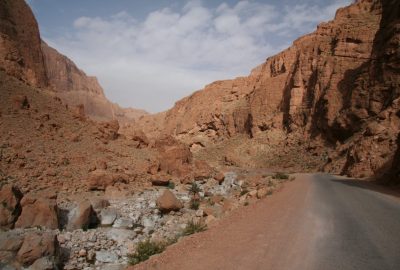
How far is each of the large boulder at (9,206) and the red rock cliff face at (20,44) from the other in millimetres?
16401

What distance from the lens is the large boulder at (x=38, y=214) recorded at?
10633mm

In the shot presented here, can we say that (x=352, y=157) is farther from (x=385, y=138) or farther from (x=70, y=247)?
(x=70, y=247)

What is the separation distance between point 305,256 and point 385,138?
18839 millimetres

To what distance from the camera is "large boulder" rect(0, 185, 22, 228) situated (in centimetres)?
1012

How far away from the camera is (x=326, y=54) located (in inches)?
1966

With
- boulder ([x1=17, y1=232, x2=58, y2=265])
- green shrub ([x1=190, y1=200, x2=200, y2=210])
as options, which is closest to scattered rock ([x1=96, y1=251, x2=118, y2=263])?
boulder ([x1=17, y1=232, x2=58, y2=265])

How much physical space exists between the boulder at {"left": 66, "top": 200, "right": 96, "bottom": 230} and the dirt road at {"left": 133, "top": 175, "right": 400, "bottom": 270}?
540 centimetres

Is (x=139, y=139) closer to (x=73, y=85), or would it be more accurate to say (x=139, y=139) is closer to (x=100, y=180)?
(x=100, y=180)

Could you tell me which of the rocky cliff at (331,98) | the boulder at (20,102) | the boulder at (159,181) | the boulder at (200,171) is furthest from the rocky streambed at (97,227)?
the rocky cliff at (331,98)

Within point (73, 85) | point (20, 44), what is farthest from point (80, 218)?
point (73, 85)

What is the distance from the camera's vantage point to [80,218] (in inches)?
461

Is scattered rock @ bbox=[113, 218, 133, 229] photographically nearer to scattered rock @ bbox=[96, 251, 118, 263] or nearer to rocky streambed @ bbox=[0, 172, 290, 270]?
rocky streambed @ bbox=[0, 172, 290, 270]

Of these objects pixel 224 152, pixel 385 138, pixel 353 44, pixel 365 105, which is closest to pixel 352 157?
pixel 385 138

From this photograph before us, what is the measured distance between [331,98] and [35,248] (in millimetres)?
42019
